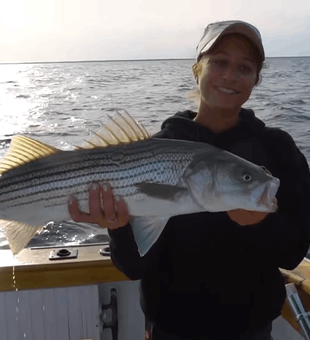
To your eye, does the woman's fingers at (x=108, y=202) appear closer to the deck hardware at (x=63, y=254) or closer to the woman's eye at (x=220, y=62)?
the woman's eye at (x=220, y=62)

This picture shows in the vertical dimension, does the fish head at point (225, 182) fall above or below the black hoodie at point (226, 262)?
above

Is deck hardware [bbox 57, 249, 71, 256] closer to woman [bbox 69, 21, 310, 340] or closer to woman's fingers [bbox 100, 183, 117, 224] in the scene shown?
woman [bbox 69, 21, 310, 340]

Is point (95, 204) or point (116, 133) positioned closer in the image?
point (95, 204)

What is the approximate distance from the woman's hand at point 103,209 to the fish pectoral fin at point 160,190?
0.16 m

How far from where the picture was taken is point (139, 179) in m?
2.66

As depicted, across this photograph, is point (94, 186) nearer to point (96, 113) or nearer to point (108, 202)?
point (108, 202)

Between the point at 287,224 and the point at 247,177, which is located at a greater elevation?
the point at 247,177

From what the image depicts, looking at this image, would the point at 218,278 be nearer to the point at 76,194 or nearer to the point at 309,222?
the point at 309,222

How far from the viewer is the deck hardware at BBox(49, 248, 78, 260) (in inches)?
158

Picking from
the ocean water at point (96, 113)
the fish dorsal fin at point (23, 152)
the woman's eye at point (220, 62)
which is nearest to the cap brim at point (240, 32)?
the woman's eye at point (220, 62)

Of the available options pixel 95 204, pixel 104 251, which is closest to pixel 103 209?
pixel 95 204

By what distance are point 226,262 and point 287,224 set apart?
1.48 feet

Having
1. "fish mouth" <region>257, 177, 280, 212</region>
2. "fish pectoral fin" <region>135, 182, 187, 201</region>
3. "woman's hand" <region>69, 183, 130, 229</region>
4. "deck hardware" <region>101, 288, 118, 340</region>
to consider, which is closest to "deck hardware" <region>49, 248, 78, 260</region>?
"deck hardware" <region>101, 288, 118, 340</region>

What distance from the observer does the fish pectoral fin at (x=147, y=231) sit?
2.62m
